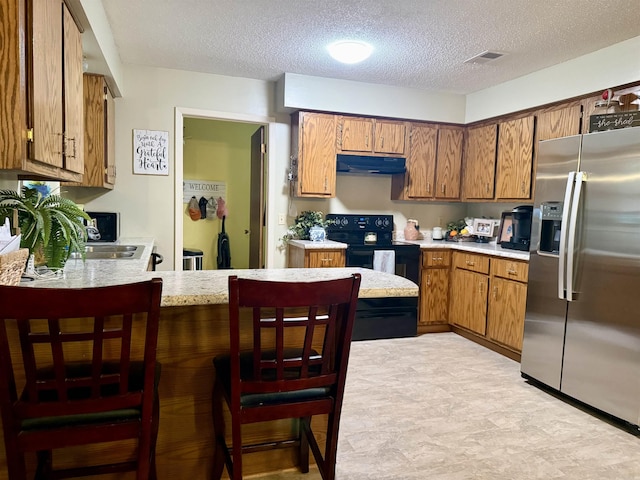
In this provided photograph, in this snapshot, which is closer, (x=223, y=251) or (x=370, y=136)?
(x=370, y=136)

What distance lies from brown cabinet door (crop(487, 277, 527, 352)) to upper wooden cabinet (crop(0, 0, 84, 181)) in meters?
3.28

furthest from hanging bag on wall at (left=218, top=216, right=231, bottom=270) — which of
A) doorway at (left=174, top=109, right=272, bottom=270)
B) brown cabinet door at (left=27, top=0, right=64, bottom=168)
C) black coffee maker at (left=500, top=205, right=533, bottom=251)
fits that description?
brown cabinet door at (left=27, top=0, right=64, bottom=168)

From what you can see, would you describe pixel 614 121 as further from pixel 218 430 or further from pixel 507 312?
pixel 218 430

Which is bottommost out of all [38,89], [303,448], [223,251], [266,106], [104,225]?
[303,448]

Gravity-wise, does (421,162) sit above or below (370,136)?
below

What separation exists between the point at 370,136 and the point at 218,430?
3.29 m

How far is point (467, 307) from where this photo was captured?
4.20 metres

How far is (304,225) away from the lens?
172 inches

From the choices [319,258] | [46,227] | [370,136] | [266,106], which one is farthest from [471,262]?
[46,227]

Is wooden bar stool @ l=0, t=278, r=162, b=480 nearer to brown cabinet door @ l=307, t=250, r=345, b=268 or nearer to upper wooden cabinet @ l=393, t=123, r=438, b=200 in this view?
brown cabinet door @ l=307, t=250, r=345, b=268

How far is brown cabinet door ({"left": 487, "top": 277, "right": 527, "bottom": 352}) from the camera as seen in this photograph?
3553 millimetres

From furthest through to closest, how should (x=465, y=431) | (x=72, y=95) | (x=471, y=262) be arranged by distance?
1. (x=471, y=262)
2. (x=465, y=431)
3. (x=72, y=95)

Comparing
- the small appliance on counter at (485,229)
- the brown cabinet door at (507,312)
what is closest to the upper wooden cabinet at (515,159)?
the small appliance on counter at (485,229)

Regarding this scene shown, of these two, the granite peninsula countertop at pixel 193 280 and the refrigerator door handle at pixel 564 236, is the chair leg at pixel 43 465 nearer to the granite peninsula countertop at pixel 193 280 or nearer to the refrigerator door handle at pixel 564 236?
the granite peninsula countertop at pixel 193 280
